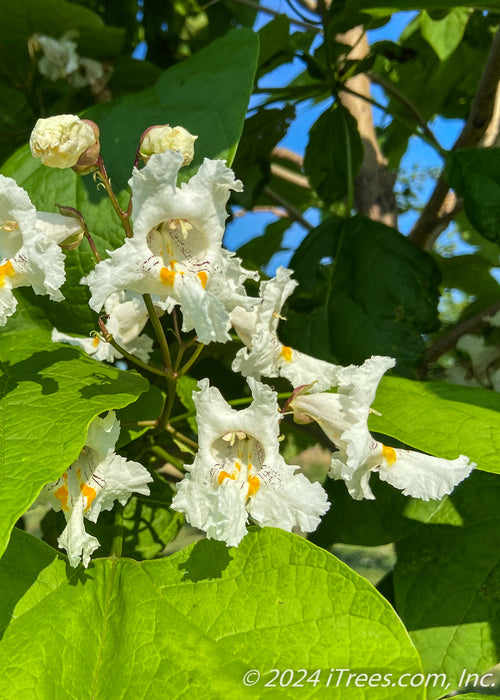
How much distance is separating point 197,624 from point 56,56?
3.47 feet

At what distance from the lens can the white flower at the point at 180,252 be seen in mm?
620

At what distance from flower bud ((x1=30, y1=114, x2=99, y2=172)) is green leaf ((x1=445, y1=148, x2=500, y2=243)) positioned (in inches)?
19.2

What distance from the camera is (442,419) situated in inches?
28.5

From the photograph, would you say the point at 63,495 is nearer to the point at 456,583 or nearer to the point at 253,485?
the point at 253,485

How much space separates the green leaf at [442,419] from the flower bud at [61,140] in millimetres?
382

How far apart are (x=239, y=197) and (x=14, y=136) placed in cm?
42

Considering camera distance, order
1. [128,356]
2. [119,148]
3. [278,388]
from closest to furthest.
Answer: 1. [128,356]
2. [119,148]
3. [278,388]

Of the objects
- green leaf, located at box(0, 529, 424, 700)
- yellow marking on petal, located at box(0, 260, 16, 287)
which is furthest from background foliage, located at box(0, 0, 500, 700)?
yellow marking on petal, located at box(0, 260, 16, 287)

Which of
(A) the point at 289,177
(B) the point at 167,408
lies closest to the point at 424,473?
(B) the point at 167,408

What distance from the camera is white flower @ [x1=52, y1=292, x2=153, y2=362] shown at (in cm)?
79

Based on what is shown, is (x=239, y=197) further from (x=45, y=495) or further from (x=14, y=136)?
(x=45, y=495)

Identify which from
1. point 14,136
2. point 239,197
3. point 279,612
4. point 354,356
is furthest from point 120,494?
point 14,136

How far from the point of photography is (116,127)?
0.86 metres

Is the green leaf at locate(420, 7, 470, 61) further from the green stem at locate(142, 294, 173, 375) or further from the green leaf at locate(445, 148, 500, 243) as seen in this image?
the green stem at locate(142, 294, 173, 375)
